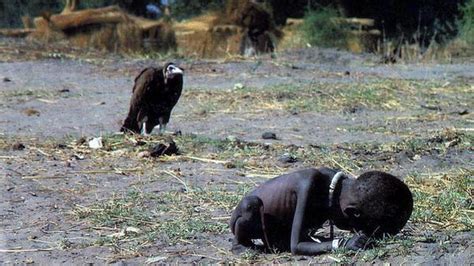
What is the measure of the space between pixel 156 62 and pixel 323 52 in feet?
12.5

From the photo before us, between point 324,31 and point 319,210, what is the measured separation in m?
21.2

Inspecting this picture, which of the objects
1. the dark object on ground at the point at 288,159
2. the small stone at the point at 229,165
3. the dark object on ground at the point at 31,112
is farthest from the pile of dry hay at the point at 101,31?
the small stone at the point at 229,165

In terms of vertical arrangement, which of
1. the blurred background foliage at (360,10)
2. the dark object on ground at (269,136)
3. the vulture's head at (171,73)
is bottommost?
the blurred background foliage at (360,10)

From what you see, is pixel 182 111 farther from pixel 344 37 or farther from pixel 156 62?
pixel 344 37

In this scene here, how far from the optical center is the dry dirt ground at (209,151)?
19.0 feet

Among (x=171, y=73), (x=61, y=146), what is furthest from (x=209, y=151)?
(x=61, y=146)

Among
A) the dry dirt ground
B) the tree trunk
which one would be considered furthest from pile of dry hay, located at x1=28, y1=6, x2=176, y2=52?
the dry dirt ground

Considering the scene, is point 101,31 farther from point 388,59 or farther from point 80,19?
point 388,59

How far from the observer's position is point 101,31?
2327 cm

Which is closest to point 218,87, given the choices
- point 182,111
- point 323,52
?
point 182,111

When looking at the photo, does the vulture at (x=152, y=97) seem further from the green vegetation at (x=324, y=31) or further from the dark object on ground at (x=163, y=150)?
the green vegetation at (x=324, y=31)

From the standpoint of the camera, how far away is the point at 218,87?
1523 cm

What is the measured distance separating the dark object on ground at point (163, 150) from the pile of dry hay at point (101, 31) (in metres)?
13.5

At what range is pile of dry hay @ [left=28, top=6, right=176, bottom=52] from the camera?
74.7 feet
